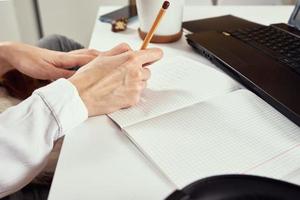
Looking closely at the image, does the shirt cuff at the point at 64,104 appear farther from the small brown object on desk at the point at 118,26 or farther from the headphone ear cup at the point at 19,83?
the small brown object on desk at the point at 118,26

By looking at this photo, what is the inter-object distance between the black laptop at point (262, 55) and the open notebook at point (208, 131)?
0.9 inches

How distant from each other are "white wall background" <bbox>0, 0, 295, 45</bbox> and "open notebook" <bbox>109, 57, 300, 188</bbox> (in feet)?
4.30

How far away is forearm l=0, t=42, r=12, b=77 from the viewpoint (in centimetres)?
68

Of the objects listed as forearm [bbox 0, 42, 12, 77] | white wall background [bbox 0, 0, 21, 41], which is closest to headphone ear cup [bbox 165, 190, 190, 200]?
forearm [bbox 0, 42, 12, 77]

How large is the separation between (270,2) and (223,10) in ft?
1.31

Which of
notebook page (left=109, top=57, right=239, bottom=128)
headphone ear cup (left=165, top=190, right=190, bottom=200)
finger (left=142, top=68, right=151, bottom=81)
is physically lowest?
notebook page (left=109, top=57, right=239, bottom=128)

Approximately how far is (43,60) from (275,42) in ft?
1.62

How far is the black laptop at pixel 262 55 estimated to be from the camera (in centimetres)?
54

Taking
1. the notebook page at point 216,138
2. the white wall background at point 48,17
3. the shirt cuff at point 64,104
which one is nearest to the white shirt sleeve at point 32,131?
the shirt cuff at point 64,104

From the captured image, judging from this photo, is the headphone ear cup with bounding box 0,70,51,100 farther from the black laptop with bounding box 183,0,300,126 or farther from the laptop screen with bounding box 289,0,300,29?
the laptop screen with bounding box 289,0,300,29

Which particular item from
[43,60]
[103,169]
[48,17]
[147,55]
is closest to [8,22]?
[48,17]

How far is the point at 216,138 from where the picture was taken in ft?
1.51

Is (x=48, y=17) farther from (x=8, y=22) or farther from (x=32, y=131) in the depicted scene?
(x=32, y=131)

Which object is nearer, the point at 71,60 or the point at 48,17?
the point at 71,60
